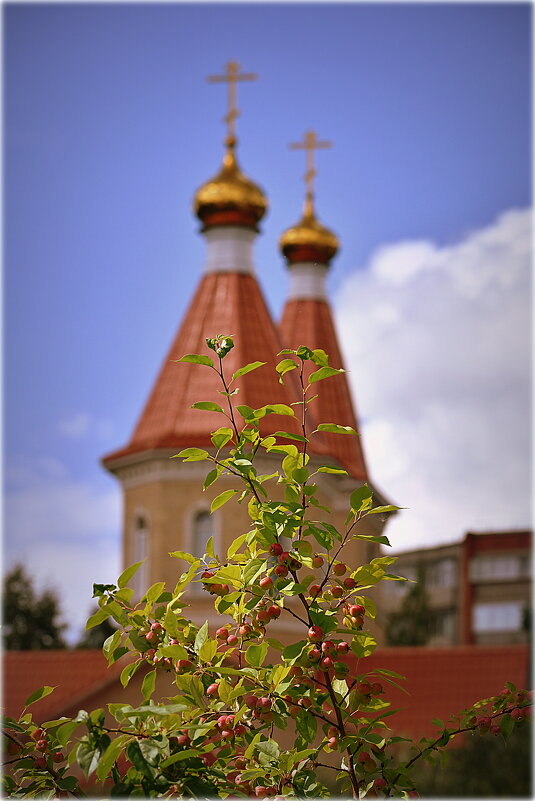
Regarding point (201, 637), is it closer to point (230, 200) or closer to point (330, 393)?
point (330, 393)

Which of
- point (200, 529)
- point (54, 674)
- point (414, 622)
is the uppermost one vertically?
point (200, 529)

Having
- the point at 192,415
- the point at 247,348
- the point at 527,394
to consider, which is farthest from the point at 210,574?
the point at 527,394

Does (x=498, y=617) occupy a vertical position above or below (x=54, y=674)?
below

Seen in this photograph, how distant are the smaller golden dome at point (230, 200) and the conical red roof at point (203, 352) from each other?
84.7 inches

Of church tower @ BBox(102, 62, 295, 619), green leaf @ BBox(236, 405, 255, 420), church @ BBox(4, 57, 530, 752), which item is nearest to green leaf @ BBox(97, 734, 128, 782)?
green leaf @ BBox(236, 405, 255, 420)

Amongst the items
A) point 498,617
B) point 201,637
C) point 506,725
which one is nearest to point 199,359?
point 201,637

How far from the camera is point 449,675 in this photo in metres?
15.5

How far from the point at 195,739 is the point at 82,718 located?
254 millimetres

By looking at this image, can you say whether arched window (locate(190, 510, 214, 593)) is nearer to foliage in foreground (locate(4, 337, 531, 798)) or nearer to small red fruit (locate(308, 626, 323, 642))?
foliage in foreground (locate(4, 337, 531, 798))

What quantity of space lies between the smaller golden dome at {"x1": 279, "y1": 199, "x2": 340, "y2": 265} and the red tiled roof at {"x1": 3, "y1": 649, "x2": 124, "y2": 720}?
626 cm

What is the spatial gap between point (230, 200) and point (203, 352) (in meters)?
6.31

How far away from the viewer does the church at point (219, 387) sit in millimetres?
4254

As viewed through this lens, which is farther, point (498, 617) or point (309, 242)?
point (498, 617)

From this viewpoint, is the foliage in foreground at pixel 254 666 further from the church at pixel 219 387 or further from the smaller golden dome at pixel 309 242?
A: the smaller golden dome at pixel 309 242
